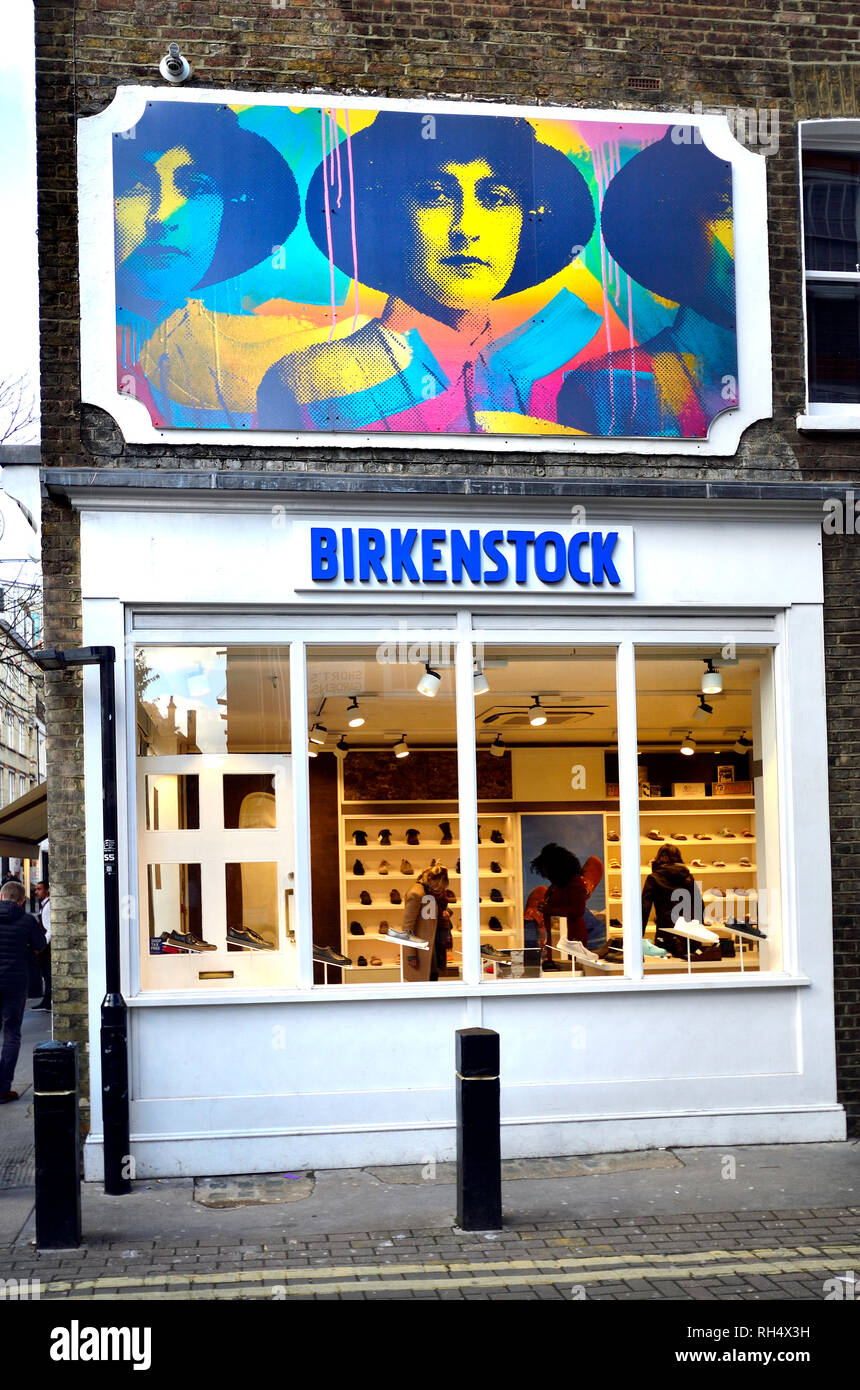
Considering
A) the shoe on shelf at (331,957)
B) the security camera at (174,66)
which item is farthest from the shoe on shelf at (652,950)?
the security camera at (174,66)

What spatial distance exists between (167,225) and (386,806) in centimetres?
458

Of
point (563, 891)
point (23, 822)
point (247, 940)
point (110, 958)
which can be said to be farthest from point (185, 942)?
point (23, 822)

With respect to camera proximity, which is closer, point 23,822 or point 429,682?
point 429,682

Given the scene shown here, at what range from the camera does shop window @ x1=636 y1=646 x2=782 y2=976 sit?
1043 centimetres

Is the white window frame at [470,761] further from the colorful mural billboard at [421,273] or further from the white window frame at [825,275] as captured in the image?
the white window frame at [825,275]

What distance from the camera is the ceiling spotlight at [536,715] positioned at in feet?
35.3

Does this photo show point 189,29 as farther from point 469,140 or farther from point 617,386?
point 617,386

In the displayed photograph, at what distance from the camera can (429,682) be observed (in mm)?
10117

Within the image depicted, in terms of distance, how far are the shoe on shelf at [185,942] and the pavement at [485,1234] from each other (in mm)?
1531

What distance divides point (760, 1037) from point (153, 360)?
652 cm

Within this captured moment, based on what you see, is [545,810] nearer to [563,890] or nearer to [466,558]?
[563,890]

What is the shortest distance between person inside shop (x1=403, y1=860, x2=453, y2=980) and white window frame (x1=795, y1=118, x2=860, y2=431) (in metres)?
4.45

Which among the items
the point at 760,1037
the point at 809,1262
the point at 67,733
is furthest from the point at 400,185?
the point at 809,1262

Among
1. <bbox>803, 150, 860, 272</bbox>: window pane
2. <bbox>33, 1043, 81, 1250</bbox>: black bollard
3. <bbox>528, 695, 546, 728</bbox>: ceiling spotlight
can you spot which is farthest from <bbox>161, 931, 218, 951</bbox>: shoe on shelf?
<bbox>803, 150, 860, 272</bbox>: window pane
